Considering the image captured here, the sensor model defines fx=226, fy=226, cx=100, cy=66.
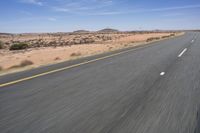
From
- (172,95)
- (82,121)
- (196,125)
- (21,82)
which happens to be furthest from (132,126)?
(21,82)

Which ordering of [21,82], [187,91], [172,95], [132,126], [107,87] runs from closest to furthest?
[132,126] → [172,95] → [187,91] → [107,87] → [21,82]

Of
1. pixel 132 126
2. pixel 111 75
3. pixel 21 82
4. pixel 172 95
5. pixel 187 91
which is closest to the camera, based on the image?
pixel 132 126

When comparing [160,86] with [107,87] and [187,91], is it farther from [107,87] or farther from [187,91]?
[107,87]

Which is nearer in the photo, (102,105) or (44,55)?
(102,105)

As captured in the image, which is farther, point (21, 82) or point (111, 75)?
point (111, 75)

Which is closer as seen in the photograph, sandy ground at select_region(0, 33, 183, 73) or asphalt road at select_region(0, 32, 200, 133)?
asphalt road at select_region(0, 32, 200, 133)

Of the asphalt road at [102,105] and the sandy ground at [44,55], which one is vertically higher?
the asphalt road at [102,105]

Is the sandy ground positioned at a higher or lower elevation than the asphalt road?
lower

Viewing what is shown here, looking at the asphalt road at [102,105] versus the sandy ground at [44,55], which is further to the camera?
the sandy ground at [44,55]

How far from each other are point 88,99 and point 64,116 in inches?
51.2

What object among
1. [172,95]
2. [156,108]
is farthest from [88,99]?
[172,95]

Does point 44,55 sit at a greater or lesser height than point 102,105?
lesser

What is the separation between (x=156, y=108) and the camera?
5.02 m

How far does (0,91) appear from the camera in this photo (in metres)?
6.55
